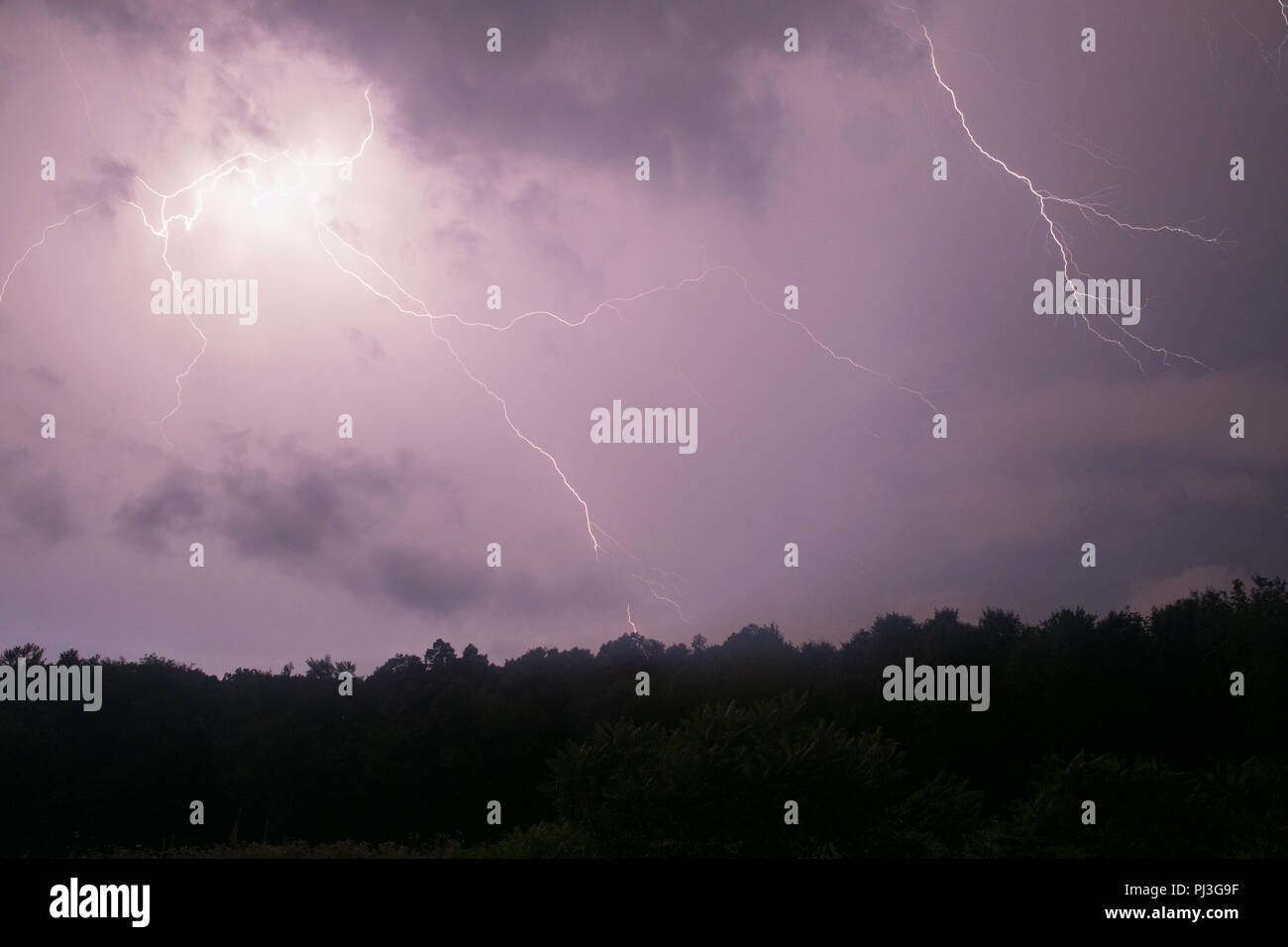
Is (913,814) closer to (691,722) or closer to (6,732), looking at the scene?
(691,722)

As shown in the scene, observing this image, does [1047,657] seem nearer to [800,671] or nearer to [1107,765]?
[800,671]

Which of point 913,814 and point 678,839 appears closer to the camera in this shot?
point 678,839

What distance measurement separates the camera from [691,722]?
57.1 feet

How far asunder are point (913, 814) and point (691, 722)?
4782mm

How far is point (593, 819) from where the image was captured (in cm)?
1659
